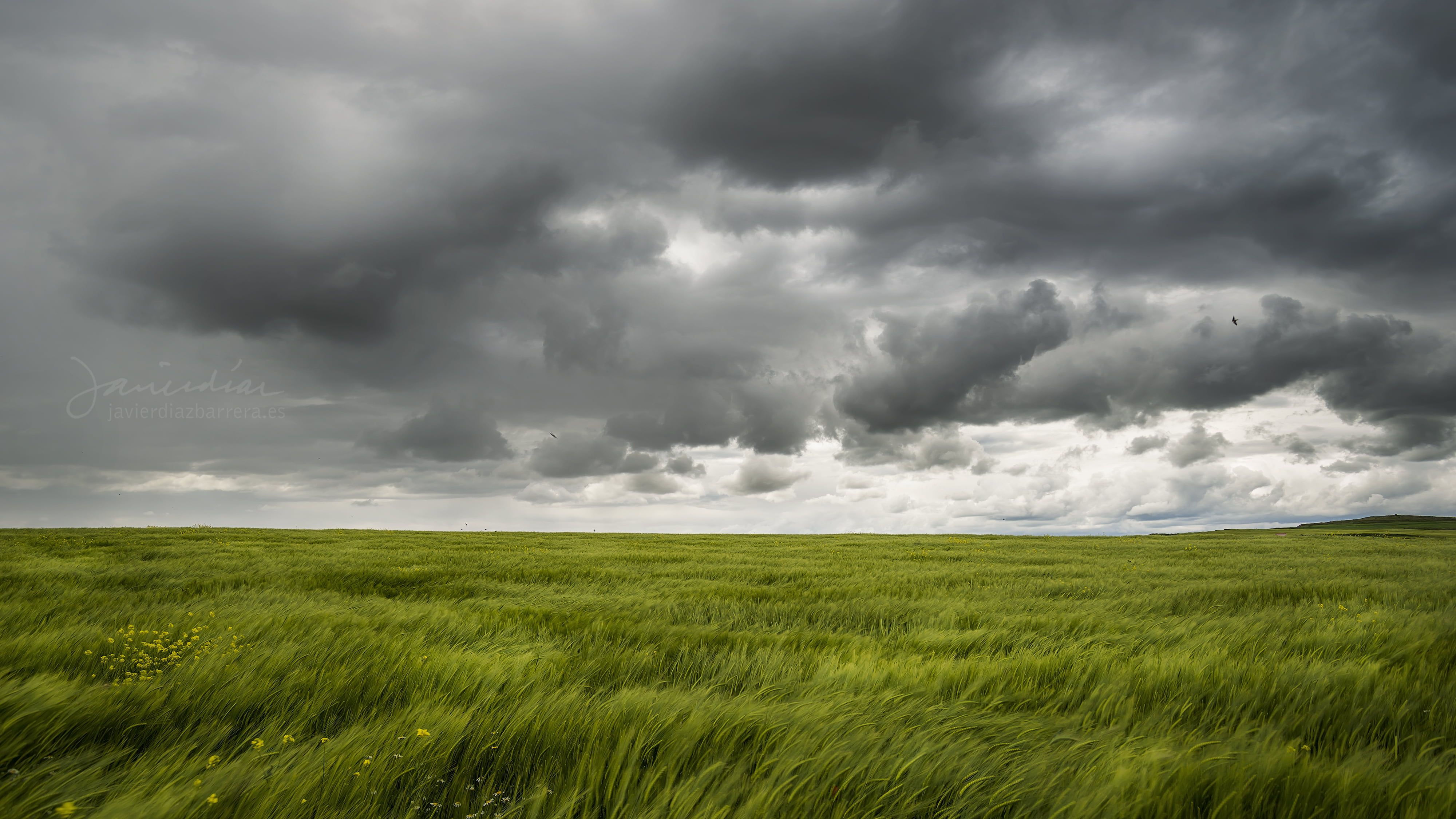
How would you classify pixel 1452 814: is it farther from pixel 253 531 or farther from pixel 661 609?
pixel 253 531

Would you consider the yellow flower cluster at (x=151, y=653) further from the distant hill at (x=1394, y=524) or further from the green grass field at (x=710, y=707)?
the distant hill at (x=1394, y=524)

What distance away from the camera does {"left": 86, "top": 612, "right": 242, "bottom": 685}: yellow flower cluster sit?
11.4 ft

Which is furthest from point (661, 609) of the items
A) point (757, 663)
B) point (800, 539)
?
point (800, 539)

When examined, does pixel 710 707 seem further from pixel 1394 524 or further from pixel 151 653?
pixel 1394 524

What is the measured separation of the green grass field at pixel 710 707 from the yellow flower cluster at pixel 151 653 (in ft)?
0.12

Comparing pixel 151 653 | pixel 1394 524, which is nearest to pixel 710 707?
pixel 151 653

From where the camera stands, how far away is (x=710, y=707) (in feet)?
9.89

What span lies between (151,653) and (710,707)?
416cm

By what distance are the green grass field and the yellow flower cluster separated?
0.04 m

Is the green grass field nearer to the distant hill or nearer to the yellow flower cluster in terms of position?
the yellow flower cluster

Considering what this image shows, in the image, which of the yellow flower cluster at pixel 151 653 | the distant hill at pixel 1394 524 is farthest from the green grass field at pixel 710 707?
the distant hill at pixel 1394 524

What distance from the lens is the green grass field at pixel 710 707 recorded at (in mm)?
2184

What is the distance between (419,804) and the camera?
2016 millimetres

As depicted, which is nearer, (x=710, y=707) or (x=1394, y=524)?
(x=710, y=707)
